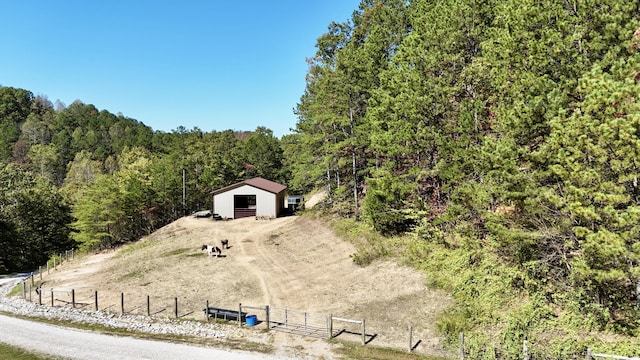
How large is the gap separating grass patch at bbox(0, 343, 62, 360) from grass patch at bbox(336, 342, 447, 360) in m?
11.3

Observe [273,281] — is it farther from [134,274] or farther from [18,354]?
[18,354]

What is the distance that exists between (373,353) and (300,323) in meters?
4.30

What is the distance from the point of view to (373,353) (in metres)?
13.6

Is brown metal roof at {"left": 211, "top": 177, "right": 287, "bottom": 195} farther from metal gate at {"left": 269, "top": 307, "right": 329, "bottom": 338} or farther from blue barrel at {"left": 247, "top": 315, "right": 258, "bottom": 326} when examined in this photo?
blue barrel at {"left": 247, "top": 315, "right": 258, "bottom": 326}

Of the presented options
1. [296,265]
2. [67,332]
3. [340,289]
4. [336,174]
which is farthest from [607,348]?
[336,174]

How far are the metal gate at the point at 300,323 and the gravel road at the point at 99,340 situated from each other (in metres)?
2.42

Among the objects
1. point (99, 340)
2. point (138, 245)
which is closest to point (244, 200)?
point (138, 245)

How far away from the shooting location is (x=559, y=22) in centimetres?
1268

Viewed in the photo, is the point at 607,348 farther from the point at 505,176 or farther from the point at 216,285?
the point at 216,285

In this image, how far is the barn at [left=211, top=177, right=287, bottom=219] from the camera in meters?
40.7

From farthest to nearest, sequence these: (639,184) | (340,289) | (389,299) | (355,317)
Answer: (340,289)
(389,299)
(355,317)
(639,184)

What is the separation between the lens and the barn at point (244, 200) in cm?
4072

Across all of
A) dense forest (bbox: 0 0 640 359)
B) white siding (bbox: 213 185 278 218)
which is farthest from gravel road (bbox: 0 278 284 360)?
white siding (bbox: 213 185 278 218)

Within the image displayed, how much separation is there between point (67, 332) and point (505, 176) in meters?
20.2
